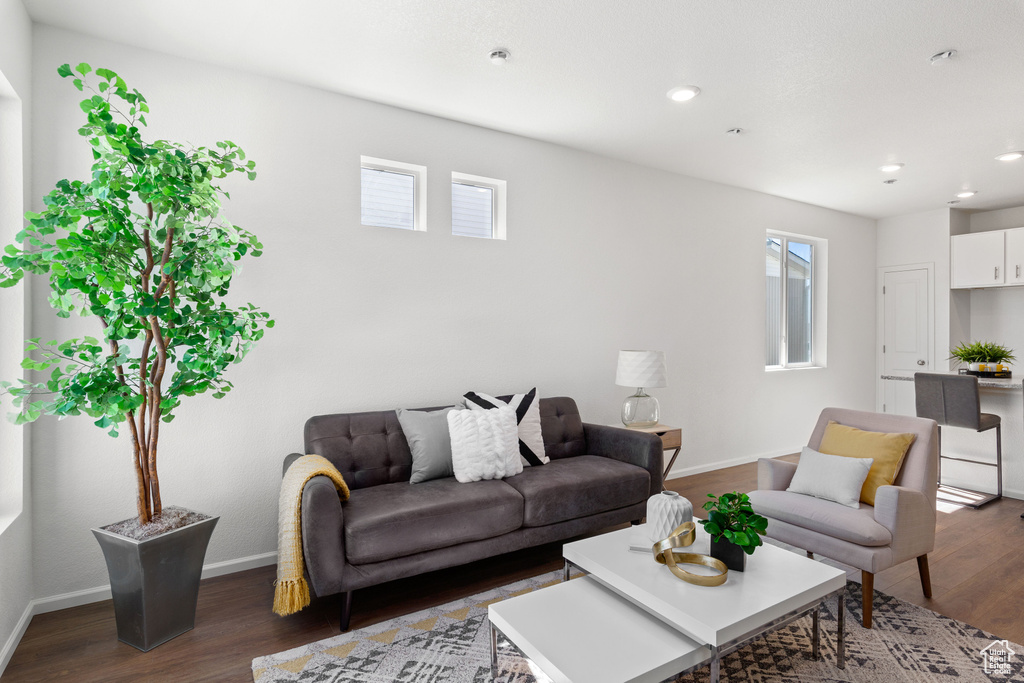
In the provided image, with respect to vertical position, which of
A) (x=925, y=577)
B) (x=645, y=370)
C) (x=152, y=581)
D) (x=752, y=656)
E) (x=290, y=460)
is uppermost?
(x=645, y=370)

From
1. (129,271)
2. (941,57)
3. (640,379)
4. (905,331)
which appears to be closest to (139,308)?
(129,271)

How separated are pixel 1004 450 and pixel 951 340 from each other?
2.24 metres

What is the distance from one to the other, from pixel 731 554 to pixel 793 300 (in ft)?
15.3

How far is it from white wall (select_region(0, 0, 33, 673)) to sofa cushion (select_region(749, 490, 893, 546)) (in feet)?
10.9

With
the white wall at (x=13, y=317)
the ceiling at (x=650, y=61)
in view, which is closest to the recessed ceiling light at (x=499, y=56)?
the ceiling at (x=650, y=61)

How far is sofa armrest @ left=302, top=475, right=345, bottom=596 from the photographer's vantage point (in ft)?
7.31

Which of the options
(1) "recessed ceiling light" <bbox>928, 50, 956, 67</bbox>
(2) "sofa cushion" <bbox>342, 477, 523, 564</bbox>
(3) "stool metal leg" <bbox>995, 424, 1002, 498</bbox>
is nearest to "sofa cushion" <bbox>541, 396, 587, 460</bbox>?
(2) "sofa cushion" <bbox>342, 477, 523, 564</bbox>

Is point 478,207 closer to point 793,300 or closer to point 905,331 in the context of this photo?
point 793,300

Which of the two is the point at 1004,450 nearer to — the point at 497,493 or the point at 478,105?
the point at 497,493

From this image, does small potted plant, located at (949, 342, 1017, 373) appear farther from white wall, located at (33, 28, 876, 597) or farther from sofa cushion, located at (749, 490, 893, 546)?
sofa cushion, located at (749, 490, 893, 546)

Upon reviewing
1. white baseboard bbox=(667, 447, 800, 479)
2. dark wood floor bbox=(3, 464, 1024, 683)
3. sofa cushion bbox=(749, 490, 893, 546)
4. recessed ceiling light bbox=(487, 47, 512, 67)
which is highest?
recessed ceiling light bbox=(487, 47, 512, 67)

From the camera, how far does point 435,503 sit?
8.29ft

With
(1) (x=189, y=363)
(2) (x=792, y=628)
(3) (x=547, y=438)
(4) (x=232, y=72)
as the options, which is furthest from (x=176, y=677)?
(4) (x=232, y=72)

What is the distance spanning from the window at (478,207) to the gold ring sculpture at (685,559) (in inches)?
92.9
